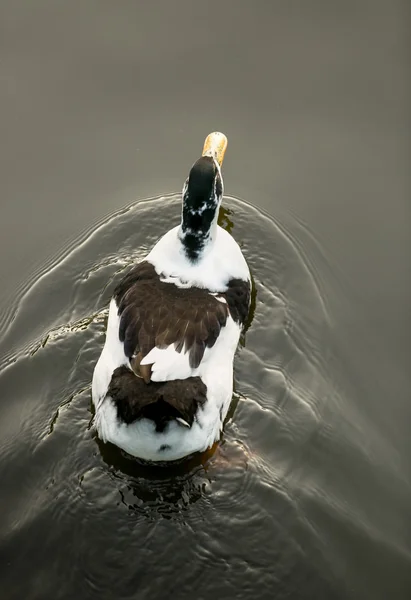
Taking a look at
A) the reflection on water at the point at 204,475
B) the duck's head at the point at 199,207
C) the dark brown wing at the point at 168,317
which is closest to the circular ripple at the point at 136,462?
the reflection on water at the point at 204,475

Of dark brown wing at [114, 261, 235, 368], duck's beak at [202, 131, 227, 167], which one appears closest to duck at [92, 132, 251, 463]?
dark brown wing at [114, 261, 235, 368]

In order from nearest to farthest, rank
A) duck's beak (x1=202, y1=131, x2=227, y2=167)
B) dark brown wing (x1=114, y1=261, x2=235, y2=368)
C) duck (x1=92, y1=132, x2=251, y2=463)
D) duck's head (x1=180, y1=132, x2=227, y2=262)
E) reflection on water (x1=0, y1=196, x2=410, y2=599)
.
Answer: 1. reflection on water (x1=0, y1=196, x2=410, y2=599)
2. duck (x1=92, y1=132, x2=251, y2=463)
3. dark brown wing (x1=114, y1=261, x2=235, y2=368)
4. duck's head (x1=180, y1=132, x2=227, y2=262)
5. duck's beak (x1=202, y1=131, x2=227, y2=167)

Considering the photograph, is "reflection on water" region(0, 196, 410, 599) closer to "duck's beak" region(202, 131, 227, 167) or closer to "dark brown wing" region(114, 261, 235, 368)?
"dark brown wing" region(114, 261, 235, 368)

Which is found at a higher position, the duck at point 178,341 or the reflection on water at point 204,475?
the duck at point 178,341

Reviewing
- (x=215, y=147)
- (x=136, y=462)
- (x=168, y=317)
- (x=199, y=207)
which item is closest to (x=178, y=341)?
(x=168, y=317)

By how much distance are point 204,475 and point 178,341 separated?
945 millimetres

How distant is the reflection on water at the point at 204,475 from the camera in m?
4.65

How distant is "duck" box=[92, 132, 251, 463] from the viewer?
188 inches

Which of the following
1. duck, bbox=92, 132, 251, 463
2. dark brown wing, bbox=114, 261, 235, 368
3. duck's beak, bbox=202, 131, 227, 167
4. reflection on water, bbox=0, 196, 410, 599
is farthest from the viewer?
duck's beak, bbox=202, 131, 227, 167

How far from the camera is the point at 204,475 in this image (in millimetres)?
5227

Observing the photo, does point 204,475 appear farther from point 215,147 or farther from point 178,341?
point 215,147

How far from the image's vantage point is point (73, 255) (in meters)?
6.91

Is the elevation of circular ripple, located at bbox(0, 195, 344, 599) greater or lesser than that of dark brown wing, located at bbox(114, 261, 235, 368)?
lesser

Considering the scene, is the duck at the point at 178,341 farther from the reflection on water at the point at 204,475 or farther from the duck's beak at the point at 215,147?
the duck's beak at the point at 215,147
